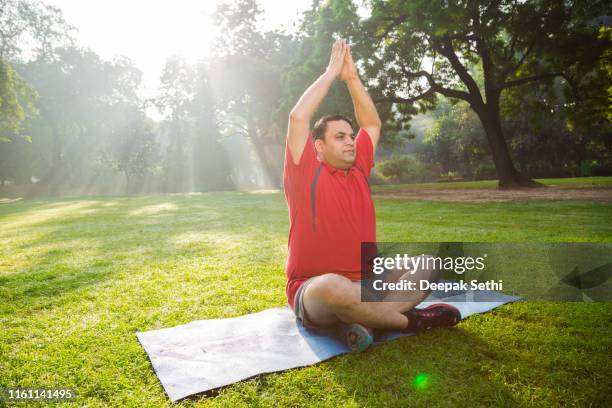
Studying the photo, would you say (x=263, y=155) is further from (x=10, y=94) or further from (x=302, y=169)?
(x=302, y=169)

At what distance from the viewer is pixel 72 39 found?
37.4 meters

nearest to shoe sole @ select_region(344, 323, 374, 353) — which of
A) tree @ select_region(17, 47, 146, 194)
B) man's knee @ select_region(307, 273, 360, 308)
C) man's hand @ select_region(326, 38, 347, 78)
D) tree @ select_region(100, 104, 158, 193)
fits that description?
man's knee @ select_region(307, 273, 360, 308)

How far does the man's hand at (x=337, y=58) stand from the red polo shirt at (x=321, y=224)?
1.92 ft

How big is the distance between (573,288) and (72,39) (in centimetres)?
4548

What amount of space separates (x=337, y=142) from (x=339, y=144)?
0.07 feet

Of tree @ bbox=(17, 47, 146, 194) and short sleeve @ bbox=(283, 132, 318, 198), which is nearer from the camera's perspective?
short sleeve @ bbox=(283, 132, 318, 198)

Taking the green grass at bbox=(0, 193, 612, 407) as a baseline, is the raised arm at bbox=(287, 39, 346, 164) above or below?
above

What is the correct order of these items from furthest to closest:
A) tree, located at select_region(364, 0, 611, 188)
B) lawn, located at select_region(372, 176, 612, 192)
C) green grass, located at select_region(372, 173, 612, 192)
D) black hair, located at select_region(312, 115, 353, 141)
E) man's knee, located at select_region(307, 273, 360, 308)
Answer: green grass, located at select_region(372, 173, 612, 192), lawn, located at select_region(372, 176, 612, 192), tree, located at select_region(364, 0, 611, 188), black hair, located at select_region(312, 115, 353, 141), man's knee, located at select_region(307, 273, 360, 308)

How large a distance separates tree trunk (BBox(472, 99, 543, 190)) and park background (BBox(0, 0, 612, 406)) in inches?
3.9

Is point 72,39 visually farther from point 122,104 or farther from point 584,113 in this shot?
point 584,113

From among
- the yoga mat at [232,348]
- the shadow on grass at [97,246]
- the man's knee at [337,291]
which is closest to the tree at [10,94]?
the shadow on grass at [97,246]

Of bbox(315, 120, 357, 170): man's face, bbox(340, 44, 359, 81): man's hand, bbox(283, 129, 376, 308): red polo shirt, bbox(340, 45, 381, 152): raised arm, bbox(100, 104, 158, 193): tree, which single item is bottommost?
bbox(283, 129, 376, 308): red polo shirt

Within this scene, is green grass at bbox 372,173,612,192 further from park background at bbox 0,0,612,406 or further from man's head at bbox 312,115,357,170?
man's head at bbox 312,115,357,170

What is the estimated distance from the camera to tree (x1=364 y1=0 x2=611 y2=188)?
1398 centimetres
